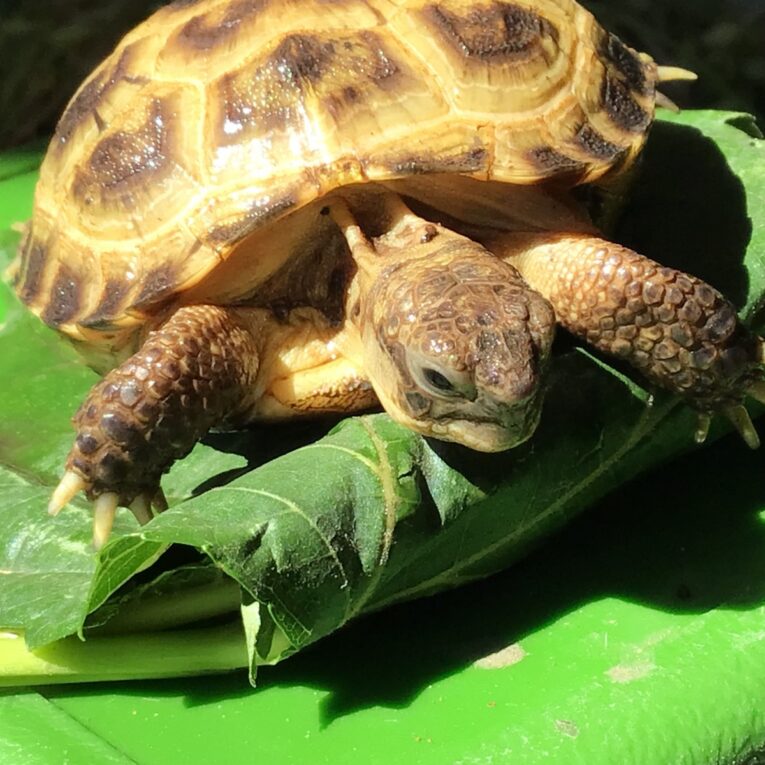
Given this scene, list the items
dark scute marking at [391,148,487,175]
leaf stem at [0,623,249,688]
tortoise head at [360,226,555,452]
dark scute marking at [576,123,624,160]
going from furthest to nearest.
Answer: dark scute marking at [576,123,624,160] < dark scute marking at [391,148,487,175] < leaf stem at [0,623,249,688] < tortoise head at [360,226,555,452]

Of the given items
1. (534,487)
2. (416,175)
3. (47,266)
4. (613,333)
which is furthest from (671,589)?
(47,266)

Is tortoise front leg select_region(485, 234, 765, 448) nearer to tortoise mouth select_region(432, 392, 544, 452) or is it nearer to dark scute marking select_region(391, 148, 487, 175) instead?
dark scute marking select_region(391, 148, 487, 175)

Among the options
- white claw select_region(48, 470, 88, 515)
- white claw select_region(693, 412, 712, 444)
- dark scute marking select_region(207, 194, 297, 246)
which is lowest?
white claw select_region(693, 412, 712, 444)

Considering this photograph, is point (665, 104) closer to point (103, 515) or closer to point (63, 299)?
point (63, 299)

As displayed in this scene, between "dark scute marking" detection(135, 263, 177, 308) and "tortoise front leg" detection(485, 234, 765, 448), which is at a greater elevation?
"dark scute marking" detection(135, 263, 177, 308)

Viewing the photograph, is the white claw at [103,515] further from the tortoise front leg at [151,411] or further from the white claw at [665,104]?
the white claw at [665,104]

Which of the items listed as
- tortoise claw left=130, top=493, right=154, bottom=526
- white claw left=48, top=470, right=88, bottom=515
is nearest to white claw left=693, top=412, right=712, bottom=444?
tortoise claw left=130, top=493, right=154, bottom=526
